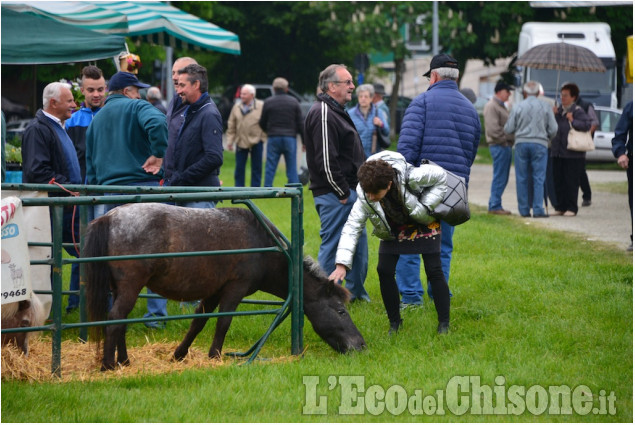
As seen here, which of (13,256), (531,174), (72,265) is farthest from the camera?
(531,174)

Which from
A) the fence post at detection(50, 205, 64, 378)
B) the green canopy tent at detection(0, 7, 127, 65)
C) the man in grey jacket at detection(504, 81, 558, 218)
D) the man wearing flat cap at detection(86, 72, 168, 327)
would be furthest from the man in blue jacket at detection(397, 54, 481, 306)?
the man in grey jacket at detection(504, 81, 558, 218)

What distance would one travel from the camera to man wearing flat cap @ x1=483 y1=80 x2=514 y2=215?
1617 centimetres

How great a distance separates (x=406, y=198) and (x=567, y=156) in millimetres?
9515

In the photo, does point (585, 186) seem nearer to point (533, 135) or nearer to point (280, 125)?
point (533, 135)

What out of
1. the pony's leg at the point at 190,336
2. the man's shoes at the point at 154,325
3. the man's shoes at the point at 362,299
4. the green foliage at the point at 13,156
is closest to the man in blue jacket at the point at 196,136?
the man's shoes at the point at 154,325

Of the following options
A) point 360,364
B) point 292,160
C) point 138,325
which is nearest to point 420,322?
point 360,364

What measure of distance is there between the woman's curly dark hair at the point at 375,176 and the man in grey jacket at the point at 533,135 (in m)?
8.88

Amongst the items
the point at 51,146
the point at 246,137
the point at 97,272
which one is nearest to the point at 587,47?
the point at 246,137

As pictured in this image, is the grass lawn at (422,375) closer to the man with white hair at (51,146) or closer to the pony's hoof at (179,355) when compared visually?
the pony's hoof at (179,355)

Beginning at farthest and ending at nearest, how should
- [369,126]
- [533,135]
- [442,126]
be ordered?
1. [533,135]
2. [369,126]
3. [442,126]

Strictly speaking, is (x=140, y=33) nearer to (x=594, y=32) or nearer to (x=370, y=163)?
(x=370, y=163)

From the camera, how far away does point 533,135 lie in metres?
15.4

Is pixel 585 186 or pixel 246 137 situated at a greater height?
pixel 246 137

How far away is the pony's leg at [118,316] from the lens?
6.58 m
